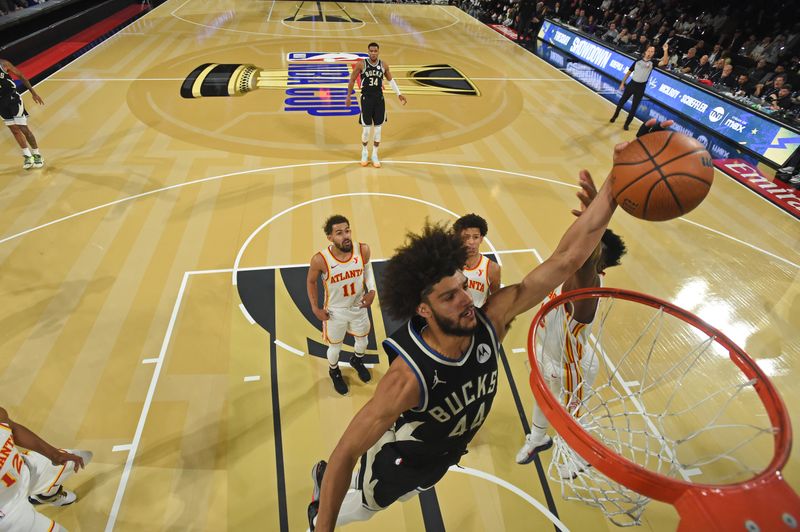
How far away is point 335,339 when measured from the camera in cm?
415

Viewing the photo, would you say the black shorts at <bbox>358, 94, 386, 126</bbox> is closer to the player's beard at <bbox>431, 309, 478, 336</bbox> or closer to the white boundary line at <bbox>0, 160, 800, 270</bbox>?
the white boundary line at <bbox>0, 160, 800, 270</bbox>

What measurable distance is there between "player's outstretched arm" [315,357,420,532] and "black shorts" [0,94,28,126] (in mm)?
8512

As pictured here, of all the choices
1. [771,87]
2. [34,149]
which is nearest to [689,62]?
[771,87]

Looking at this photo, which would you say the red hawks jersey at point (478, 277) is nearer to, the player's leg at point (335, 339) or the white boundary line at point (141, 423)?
the player's leg at point (335, 339)

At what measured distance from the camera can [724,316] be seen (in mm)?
5449

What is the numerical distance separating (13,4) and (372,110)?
14.4 meters

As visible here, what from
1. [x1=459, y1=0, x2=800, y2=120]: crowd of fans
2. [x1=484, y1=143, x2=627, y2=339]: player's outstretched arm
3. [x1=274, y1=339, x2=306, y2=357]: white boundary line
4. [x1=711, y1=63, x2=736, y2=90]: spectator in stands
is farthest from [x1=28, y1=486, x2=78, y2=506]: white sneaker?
[x1=711, y1=63, x2=736, y2=90]: spectator in stands

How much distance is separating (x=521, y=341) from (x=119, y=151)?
793cm

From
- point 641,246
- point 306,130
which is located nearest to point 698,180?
point 641,246

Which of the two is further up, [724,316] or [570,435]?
[570,435]

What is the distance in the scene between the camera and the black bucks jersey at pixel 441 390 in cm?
210

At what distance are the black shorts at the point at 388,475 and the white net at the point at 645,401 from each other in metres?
0.83

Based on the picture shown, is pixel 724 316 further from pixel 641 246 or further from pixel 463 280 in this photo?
pixel 463 280

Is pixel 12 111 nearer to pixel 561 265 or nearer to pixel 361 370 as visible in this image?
pixel 361 370
